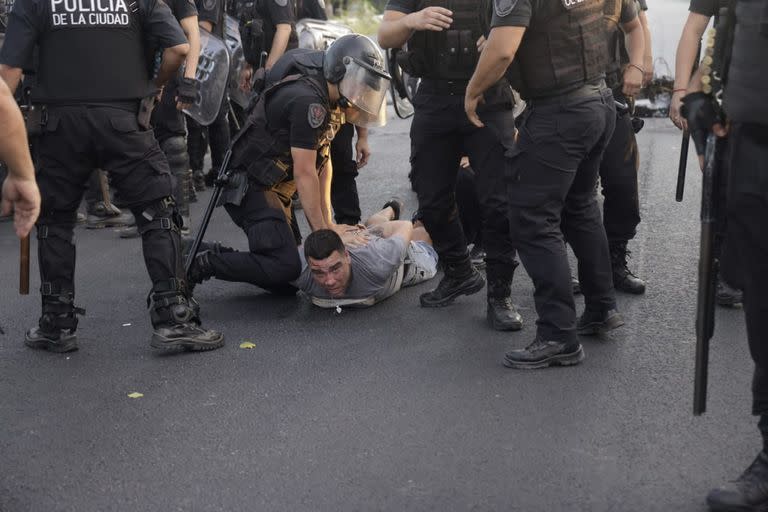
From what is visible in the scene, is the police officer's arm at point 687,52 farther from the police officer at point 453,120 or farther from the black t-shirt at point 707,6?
the police officer at point 453,120

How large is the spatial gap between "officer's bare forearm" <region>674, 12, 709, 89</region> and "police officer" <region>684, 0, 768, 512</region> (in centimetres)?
180

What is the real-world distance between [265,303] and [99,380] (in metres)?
1.28

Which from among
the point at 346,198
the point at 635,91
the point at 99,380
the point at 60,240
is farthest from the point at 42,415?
the point at 635,91

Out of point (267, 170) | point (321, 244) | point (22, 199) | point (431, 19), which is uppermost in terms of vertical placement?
point (431, 19)

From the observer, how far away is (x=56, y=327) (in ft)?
16.1

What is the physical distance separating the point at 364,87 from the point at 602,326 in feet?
5.34

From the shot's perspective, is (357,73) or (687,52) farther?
(357,73)

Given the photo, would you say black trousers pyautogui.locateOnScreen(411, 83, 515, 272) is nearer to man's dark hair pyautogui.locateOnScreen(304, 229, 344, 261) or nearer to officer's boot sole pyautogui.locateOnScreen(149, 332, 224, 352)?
man's dark hair pyautogui.locateOnScreen(304, 229, 344, 261)

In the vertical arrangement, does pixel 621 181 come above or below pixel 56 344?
above

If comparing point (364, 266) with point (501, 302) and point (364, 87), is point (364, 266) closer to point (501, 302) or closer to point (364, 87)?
point (501, 302)

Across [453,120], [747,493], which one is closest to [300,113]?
[453,120]

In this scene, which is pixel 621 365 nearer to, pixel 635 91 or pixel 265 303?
pixel 635 91

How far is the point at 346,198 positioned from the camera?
21.4 feet

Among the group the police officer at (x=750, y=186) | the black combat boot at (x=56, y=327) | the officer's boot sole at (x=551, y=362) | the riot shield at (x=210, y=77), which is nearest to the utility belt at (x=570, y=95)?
the officer's boot sole at (x=551, y=362)
